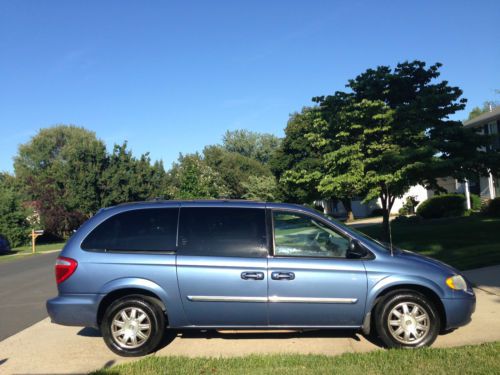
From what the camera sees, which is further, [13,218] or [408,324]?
[13,218]

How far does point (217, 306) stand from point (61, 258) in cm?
196

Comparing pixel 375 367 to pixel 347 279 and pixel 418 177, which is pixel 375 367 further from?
pixel 418 177

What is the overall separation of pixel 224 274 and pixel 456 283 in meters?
2.64

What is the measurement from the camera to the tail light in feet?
18.8

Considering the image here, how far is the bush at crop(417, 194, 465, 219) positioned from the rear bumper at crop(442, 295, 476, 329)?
27.1 metres

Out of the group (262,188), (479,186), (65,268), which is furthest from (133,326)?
(262,188)

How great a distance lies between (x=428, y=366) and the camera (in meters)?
4.76

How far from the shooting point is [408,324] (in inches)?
217

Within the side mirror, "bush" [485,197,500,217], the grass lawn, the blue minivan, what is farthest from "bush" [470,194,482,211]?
the side mirror

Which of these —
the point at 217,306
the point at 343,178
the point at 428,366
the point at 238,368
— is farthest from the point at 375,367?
the point at 343,178

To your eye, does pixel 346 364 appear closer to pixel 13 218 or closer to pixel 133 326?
pixel 133 326

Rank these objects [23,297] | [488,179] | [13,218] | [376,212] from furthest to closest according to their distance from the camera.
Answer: [376,212], [13,218], [488,179], [23,297]

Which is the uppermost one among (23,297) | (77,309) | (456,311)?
(77,309)

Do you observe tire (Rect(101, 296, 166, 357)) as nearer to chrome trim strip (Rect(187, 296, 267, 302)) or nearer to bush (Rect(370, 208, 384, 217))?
chrome trim strip (Rect(187, 296, 267, 302))
